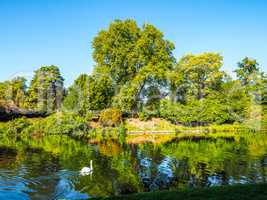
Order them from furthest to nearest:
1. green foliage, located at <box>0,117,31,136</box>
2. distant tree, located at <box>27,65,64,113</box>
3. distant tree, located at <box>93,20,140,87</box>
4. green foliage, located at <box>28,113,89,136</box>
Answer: distant tree, located at <box>27,65,64,113</box>, distant tree, located at <box>93,20,140,87</box>, green foliage, located at <box>28,113,89,136</box>, green foliage, located at <box>0,117,31,136</box>

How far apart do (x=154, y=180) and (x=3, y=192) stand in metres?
7.41

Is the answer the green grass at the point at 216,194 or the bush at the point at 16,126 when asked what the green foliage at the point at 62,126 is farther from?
the green grass at the point at 216,194

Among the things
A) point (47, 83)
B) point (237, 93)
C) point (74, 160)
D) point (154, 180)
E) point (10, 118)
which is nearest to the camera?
point (154, 180)

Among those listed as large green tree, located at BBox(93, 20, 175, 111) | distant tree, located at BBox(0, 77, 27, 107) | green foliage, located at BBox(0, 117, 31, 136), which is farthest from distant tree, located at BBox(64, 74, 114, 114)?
distant tree, located at BBox(0, 77, 27, 107)

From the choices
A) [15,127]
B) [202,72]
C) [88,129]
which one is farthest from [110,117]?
[202,72]

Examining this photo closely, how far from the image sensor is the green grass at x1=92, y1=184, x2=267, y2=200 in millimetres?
9618

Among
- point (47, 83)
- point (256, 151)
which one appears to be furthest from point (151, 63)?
point (256, 151)

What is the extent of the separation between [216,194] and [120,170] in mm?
9306

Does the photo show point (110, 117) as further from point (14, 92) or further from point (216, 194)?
point (216, 194)

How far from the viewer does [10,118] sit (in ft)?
155

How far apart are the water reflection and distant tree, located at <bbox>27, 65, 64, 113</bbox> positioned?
1276 inches

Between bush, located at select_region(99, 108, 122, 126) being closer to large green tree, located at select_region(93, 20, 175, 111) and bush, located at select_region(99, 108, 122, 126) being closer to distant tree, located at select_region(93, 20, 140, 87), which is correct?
large green tree, located at select_region(93, 20, 175, 111)

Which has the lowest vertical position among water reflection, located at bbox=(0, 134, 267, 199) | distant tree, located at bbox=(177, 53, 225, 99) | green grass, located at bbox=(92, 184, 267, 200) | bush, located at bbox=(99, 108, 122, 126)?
water reflection, located at bbox=(0, 134, 267, 199)

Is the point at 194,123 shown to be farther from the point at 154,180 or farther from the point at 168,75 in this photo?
the point at 154,180
